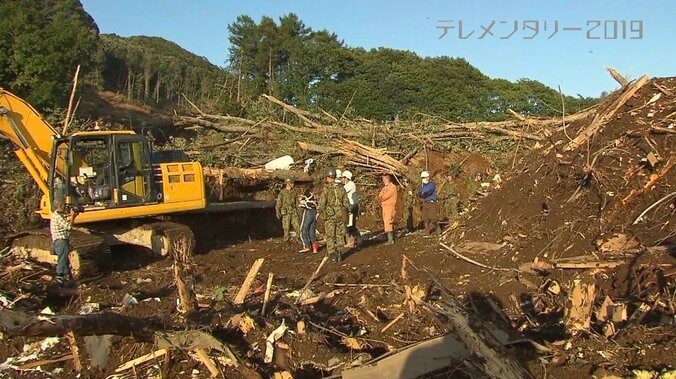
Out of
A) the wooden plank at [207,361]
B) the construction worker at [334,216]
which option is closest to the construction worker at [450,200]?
the construction worker at [334,216]

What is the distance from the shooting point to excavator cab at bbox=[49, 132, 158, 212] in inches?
423

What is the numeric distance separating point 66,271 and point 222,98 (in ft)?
46.6

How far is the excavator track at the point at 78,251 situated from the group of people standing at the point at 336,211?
3.61 metres

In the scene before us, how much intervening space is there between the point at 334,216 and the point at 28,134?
5419mm

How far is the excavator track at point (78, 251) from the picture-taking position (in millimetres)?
10219

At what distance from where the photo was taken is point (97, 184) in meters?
11.1

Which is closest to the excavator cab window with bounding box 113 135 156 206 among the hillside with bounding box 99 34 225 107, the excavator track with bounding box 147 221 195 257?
the excavator track with bounding box 147 221 195 257

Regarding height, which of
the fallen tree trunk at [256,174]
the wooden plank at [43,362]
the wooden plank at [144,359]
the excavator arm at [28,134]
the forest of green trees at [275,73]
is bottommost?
the wooden plank at [43,362]

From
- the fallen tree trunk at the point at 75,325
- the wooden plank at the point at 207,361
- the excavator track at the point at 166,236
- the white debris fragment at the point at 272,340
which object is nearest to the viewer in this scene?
the fallen tree trunk at the point at 75,325

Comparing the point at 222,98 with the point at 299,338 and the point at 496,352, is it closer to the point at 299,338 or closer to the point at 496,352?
the point at 299,338

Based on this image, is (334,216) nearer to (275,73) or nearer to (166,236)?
(166,236)

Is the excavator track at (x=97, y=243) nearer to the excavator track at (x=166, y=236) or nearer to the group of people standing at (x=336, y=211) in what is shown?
the excavator track at (x=166, y=236)

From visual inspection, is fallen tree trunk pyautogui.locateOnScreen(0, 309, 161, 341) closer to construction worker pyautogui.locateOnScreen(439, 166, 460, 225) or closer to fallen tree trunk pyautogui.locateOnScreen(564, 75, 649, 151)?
fallen tree trunk pyautogui.locateOnScreen(564, 75, 649, 151)

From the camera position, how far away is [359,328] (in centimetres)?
695
